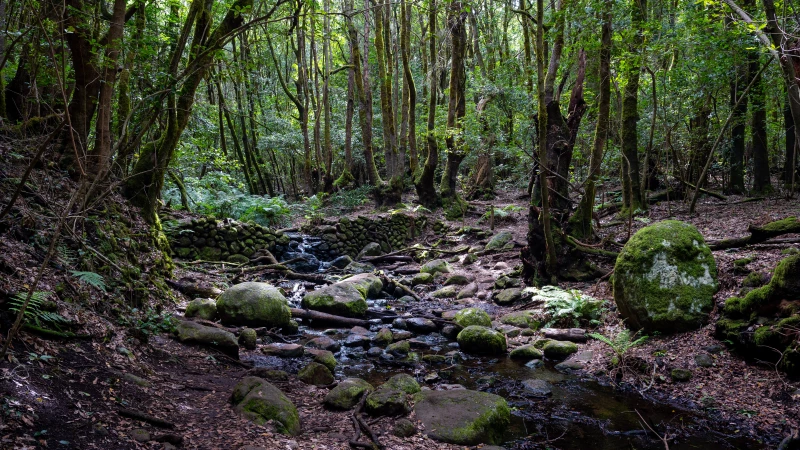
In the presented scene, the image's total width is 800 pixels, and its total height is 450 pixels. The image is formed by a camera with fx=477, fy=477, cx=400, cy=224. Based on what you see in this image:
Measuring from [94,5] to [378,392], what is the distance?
5.83 metres

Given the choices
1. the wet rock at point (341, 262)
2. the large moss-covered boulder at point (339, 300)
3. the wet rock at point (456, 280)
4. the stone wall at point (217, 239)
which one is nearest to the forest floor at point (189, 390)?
the large moss-covered boulder at point (339, 300)

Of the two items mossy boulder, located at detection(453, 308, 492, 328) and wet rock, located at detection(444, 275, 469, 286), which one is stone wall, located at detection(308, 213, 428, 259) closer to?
wet rock, located at detection(444, 275, 469, 286)

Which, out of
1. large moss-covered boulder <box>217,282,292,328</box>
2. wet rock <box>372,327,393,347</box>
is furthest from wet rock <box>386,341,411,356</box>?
large moss-covered boulder <box>217,282,292,328</box>

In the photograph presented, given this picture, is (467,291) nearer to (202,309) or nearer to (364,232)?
(364,232)

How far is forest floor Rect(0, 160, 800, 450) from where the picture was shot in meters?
3.12

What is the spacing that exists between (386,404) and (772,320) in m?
4.20

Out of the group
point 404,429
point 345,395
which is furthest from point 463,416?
point 345,395

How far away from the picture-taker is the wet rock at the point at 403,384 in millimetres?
5246

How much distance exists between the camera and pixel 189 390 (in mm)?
4473

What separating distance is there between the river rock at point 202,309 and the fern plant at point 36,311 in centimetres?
268

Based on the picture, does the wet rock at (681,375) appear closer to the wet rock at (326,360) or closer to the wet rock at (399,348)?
the wet rock at (399,348)

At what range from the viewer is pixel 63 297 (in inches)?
174

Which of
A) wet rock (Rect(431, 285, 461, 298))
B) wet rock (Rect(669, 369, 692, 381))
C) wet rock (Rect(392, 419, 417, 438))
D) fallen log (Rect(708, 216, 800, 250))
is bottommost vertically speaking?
wet rock (Rect(431, 285, 461, 298))

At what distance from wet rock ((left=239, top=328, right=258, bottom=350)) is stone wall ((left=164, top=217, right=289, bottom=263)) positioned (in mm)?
5054
